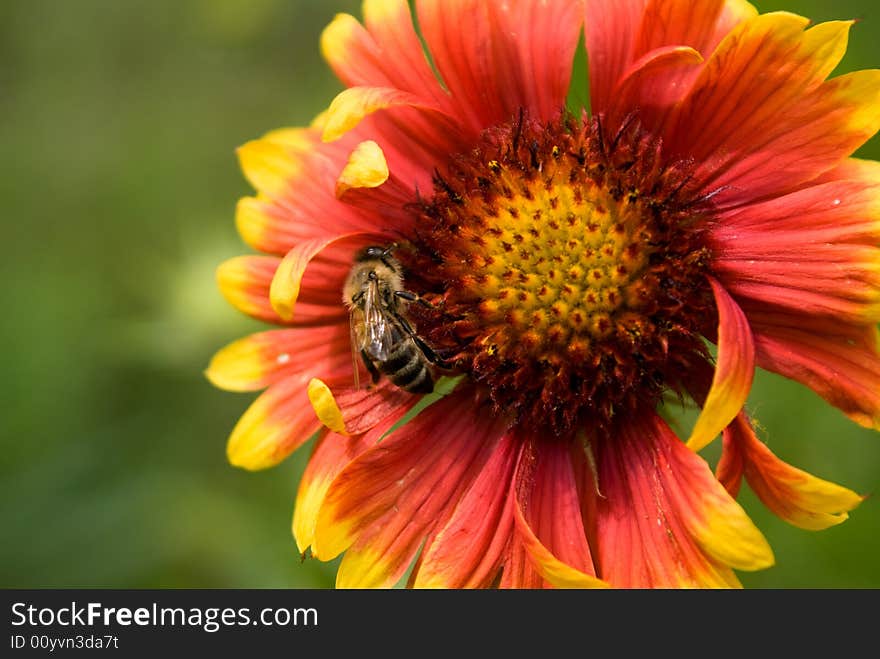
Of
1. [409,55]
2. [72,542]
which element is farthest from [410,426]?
[72,542]

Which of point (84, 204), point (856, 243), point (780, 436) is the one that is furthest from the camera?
point (84, 204)

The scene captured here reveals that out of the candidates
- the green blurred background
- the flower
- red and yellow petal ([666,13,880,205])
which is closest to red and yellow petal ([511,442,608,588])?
the flower

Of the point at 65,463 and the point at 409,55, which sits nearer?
the point at 409,55

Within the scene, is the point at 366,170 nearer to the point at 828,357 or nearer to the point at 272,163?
the point at 272,163

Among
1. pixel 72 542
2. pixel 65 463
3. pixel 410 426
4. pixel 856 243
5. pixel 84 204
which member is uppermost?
pixel 84 204
